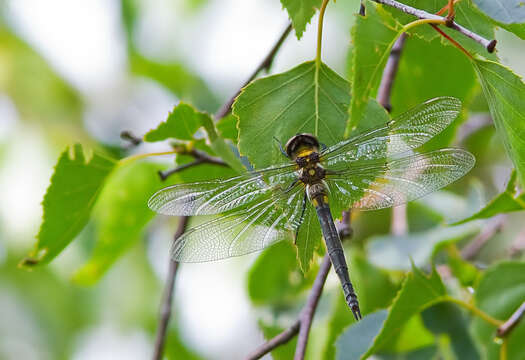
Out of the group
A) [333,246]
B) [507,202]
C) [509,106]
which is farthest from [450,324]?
[509,106]

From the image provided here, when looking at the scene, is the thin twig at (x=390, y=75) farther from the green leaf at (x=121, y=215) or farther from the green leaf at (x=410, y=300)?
the green leaf at (x=121, y=215)

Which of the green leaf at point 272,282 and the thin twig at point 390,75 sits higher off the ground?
the thin twig at point 390,75

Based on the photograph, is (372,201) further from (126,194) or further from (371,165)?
(126,194)

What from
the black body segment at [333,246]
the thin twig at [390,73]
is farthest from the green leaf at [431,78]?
the black body segment at [333,246]

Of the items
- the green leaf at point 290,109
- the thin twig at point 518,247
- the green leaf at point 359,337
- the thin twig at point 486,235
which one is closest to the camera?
the green leaf at point 290,109

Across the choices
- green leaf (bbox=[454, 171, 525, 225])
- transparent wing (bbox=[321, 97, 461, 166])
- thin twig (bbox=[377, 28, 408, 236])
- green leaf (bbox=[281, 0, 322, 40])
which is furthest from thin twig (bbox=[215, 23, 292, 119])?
green leaf (bbox=[454, 171, 525, 225])

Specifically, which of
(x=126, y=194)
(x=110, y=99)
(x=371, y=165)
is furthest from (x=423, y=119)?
(x=110, y=99)

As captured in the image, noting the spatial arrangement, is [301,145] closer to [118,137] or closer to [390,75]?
[390,75]
